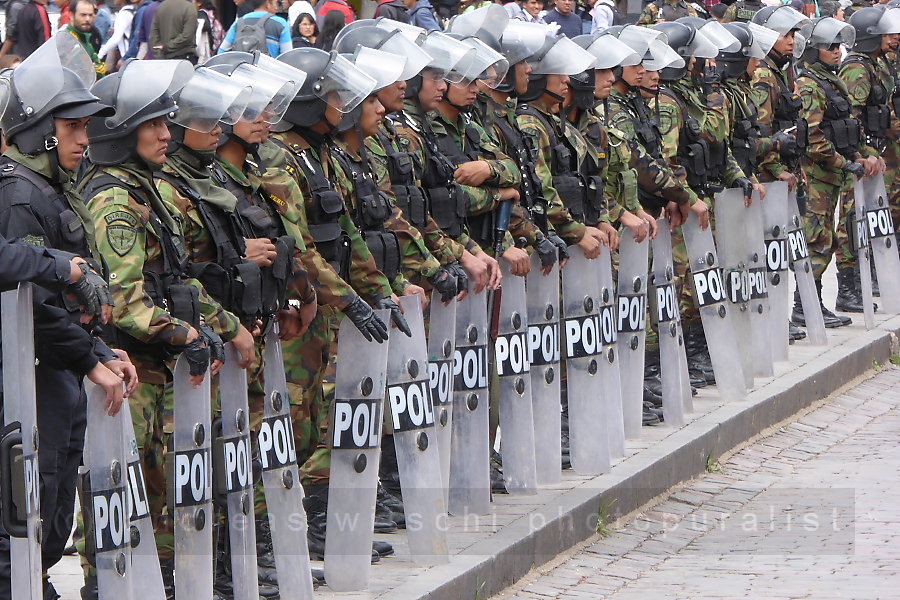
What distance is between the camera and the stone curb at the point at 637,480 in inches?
290

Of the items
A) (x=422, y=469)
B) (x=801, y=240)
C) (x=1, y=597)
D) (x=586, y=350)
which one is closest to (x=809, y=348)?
(x=801, y=240)

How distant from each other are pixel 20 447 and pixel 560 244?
4.42 m

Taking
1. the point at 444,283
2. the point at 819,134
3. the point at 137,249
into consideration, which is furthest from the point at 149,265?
the point at 819,134

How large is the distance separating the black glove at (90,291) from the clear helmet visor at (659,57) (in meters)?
6.00

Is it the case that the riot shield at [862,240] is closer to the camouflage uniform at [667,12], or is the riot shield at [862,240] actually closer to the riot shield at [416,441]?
the camouflage uniform at [667,12]

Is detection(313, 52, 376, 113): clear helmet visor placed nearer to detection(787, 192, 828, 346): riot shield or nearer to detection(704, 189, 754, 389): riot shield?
detection(704, 189, 754, 389): riot shield

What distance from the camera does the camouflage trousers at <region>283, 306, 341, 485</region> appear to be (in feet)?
24.3

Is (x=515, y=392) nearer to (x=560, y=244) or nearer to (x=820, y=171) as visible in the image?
(x=560, y=244)

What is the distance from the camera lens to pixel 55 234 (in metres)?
5.81

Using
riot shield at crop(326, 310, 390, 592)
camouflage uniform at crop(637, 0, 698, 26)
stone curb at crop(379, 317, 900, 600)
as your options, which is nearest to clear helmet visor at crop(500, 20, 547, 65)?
stone curb at crop(379, 317, 900, 600)

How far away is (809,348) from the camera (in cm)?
1345

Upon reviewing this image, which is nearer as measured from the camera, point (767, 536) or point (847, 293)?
point (767, 536)

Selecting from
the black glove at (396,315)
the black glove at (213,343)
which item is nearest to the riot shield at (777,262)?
the black glove at (396,315)

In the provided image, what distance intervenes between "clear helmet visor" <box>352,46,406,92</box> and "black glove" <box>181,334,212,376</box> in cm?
204
